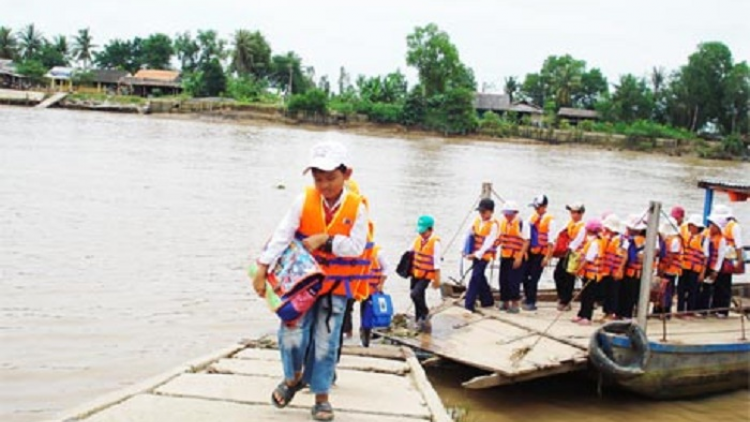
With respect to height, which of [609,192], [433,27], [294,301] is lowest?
[609,192]

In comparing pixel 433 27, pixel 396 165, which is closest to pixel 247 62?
pixel 433 27

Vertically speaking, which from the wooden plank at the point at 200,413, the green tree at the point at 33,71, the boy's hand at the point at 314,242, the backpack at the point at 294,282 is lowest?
the wooden plank at the point at 200,413

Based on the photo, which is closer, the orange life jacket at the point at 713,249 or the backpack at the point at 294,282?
the backpack at the point at 294,282

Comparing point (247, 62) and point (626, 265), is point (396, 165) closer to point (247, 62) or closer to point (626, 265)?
point (626, 265)

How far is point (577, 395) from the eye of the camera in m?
9.69

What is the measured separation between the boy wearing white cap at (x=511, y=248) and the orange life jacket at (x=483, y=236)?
25 cm

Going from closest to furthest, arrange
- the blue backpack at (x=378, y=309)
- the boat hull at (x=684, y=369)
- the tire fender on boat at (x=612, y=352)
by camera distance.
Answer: the blue backpack at (x=378, y=309) < the tire fender on boat at (x=612, y=352) < the boat hull at (x=684, y=369)

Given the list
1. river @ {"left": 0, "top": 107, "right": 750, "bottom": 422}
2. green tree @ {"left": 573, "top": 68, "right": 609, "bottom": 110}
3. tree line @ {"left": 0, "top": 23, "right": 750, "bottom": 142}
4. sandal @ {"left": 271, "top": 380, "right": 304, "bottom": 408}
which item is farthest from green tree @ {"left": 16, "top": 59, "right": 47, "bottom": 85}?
sandal @ {"left": 271, "top": 380, "right": 304, "bottom": 408}

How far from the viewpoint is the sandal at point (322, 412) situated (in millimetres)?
5043

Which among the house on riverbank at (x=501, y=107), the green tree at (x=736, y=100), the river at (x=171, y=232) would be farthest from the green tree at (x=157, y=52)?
the green tree at (x=736, y=100)

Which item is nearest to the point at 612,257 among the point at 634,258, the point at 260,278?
the point at 634,258

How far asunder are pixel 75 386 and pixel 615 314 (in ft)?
20.4

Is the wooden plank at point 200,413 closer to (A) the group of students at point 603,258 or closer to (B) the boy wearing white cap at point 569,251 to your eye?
(A) the group of students at point 603,258

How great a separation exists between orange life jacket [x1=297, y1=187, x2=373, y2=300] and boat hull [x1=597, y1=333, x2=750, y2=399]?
4693 millimetres
